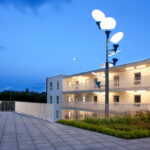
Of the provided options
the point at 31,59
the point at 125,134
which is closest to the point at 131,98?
the point at 125,134

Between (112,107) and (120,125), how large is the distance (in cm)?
1136

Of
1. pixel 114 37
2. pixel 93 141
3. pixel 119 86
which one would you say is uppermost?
pixel 114 37

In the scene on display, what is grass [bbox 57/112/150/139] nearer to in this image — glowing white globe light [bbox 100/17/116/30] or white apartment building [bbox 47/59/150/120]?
white apartment building [bbox 47/59/150/120]

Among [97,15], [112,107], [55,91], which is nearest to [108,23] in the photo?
[97,15]

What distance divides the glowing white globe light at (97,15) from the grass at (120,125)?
541 centimetres

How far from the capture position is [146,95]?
71.8 ft

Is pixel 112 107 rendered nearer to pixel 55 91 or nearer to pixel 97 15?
pixel 97 15

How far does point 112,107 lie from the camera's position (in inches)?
825

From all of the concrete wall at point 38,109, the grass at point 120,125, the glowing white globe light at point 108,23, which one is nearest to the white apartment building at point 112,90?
the concrete wall at point 38,109

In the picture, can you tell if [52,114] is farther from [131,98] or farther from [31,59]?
[31,59]

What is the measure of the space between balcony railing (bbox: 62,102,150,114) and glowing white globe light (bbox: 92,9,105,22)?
6.39 meters

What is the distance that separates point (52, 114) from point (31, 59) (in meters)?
158

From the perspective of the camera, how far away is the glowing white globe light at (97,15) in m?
11.6

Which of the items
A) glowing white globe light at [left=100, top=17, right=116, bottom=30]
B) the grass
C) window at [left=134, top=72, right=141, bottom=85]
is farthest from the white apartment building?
glowing white globe light at [left=100, top=17, right=116, bottom=30]
